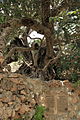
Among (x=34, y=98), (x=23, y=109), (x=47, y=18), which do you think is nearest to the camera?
(x=23, y=109)

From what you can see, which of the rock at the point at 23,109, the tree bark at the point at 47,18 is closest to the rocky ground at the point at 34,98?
the rock at the point at 23,109

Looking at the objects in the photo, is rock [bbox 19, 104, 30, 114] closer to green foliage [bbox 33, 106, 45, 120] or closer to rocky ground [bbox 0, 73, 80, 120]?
rocky ground [bbox 0, 73, 80, 120]

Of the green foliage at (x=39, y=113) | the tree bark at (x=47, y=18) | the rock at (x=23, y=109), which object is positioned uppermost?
the tree bark at (x=47, y=18)

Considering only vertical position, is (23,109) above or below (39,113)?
above

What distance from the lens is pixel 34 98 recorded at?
11.8ft

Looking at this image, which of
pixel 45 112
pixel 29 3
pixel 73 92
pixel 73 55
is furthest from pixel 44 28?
pixel 45 112

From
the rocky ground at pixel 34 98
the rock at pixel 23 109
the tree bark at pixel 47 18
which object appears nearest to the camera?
the rocky ground at pixel 34 98

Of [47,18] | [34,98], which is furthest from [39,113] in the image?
[47,18]

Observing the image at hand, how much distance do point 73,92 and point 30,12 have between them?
2.59 metres

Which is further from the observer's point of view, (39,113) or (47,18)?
(47,18)

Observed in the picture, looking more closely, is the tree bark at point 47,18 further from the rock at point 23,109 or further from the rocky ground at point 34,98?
the rock at point 23,109

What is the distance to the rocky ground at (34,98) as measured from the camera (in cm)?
317

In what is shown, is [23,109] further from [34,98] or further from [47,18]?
[47,18]

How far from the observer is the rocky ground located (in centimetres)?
317
